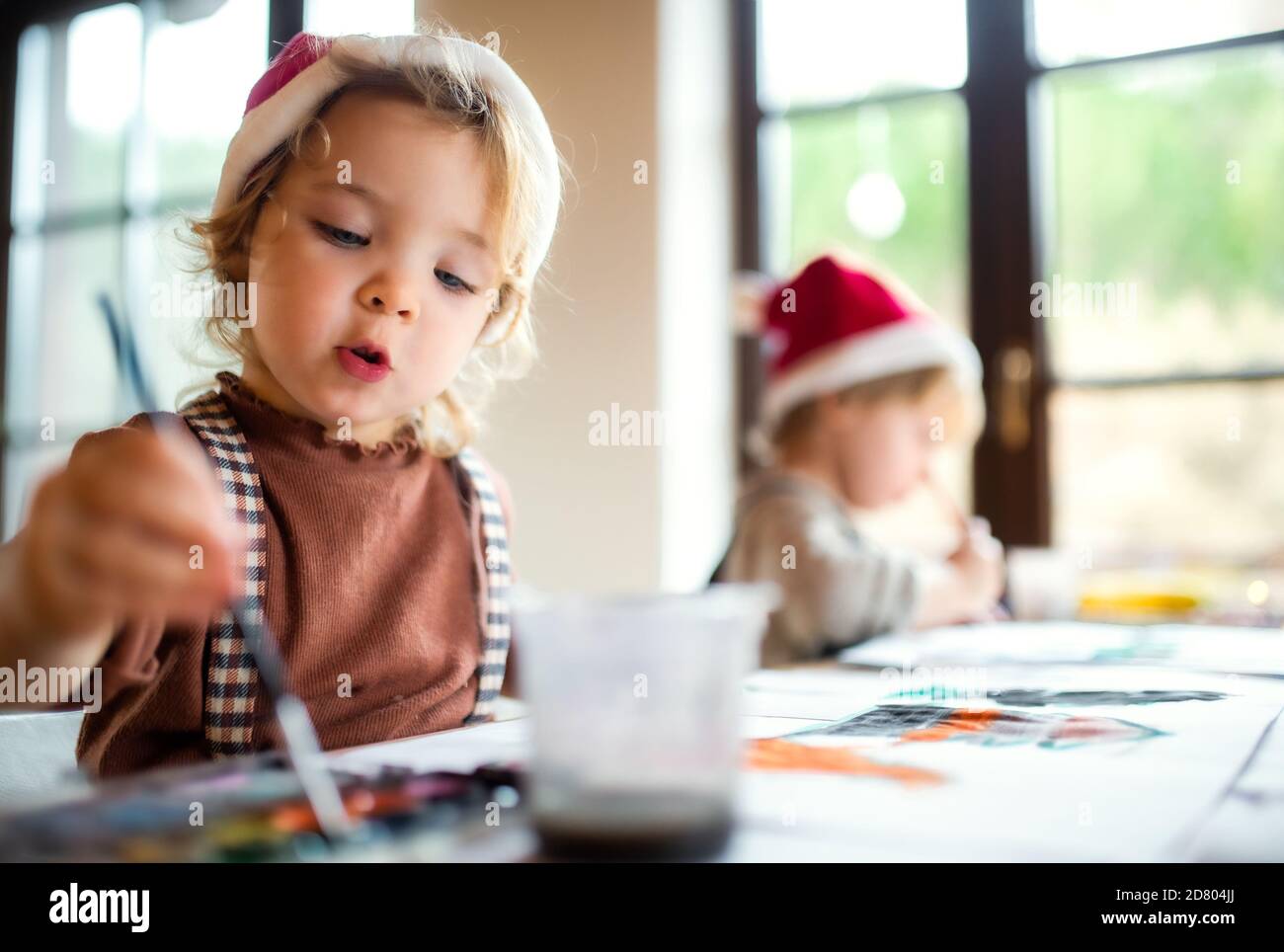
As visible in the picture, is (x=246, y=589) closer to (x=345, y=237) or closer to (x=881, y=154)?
(x=345, y=237)

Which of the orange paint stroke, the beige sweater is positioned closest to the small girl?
the orange paint stroke

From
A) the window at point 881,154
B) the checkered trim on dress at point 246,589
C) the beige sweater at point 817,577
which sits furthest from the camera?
the window at point 881,154

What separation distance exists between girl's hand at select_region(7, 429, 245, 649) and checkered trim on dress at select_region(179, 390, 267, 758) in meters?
0.13

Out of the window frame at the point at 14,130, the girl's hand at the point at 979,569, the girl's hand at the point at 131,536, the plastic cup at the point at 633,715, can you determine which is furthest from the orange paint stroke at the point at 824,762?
the girl's hand at the point at 979,569

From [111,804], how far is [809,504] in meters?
1.05

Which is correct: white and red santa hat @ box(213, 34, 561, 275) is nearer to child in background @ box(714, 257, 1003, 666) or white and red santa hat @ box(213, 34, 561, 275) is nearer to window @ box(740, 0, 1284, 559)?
child in background @ box(714, 257, 1003, 666)

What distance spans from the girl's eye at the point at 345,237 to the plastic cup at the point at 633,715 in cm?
34

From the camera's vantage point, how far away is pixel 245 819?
0.30 meters

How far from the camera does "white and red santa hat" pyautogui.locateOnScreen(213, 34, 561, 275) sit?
62 centimetres

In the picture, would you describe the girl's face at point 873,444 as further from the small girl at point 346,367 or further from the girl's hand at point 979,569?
the small girl at point 346,367

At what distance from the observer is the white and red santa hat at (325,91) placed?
62 centimetres

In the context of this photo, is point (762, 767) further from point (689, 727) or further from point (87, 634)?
point (87, 634)

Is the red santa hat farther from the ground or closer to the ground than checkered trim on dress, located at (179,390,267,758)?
farther from the ground
